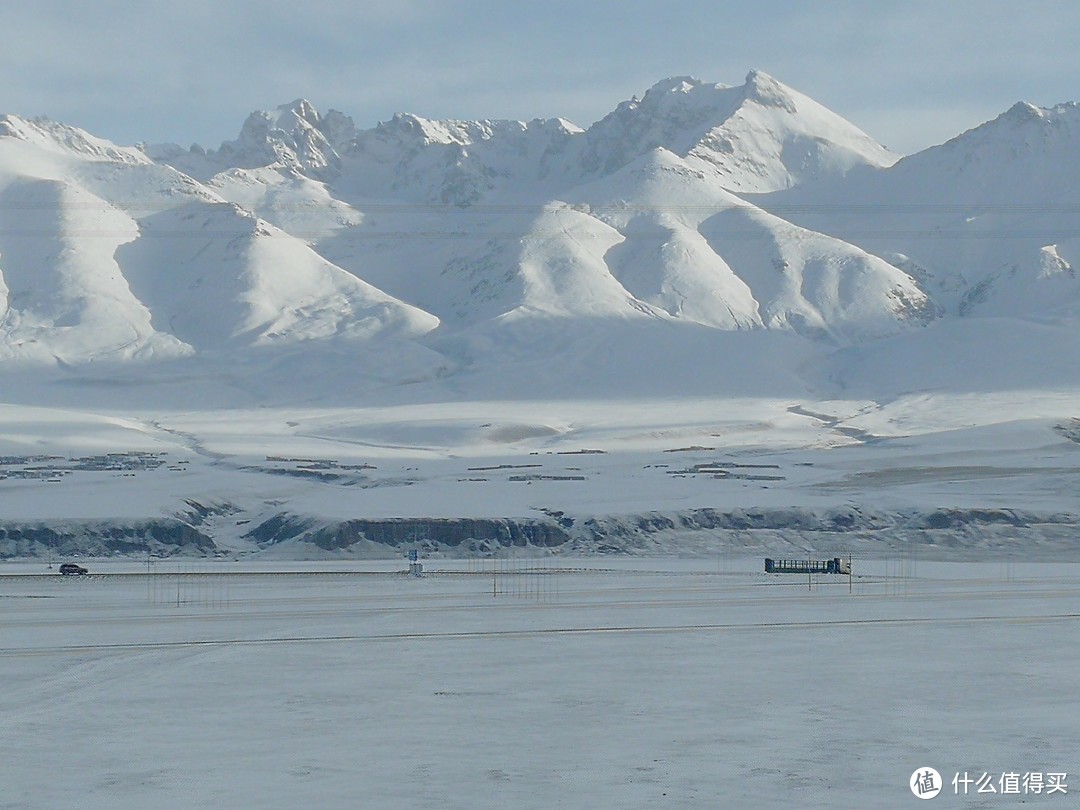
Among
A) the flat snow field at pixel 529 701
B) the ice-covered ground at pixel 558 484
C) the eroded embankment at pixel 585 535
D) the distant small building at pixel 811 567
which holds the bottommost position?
the flat snow field at pixel 529 701

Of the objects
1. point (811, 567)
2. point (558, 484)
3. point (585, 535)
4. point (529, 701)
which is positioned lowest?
point (529, 701)

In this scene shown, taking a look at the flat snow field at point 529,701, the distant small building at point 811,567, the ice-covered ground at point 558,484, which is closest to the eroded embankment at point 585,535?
the ice-covered ground at point 558,484

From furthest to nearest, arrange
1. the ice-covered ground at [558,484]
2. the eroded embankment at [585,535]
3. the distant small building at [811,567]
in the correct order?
the ice-covered ground at [558,484] < the eroded embankment at [585,535] < the distant small building at [811,567]

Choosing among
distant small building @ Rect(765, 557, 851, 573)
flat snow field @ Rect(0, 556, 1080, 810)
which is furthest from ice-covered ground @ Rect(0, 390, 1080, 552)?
flat snow field @ Rect(0, 556, 1080, 810)

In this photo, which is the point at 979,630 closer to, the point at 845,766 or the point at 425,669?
the point at 425,669

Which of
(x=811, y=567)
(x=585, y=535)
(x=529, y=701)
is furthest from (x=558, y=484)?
(x=529, y=701)

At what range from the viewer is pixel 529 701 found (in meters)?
36.9

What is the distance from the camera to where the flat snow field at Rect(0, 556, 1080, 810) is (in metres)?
27.2

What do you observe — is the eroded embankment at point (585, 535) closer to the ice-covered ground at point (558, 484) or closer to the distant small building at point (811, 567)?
the ice-covered ground at point (558, 484)

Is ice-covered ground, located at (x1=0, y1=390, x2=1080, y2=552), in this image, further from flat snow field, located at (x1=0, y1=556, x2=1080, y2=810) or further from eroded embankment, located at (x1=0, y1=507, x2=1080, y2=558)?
flat snow field, located at (x1=0, y1=556, x2=1080, y2=810)

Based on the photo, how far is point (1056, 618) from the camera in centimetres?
5888

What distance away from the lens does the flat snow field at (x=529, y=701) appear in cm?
2723

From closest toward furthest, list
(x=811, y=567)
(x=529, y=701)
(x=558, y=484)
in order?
(x=529, y=701) < (x=811, y=567) < (x=558, y=484)

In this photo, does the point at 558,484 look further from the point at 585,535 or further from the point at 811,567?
the point at 811,567
